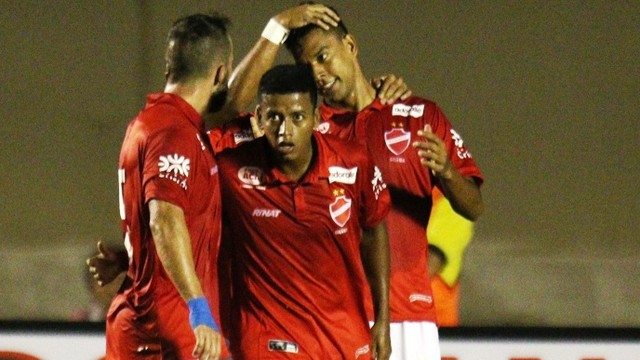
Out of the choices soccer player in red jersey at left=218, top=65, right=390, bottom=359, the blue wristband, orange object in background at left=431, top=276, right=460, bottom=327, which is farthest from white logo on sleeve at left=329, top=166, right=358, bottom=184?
orange object in background at left=431, top=276, right=460, bottom=327

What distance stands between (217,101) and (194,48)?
0.94 feet

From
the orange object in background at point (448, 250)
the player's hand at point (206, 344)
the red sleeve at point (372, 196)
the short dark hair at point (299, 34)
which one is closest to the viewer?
the player's hand at point (206, 344)

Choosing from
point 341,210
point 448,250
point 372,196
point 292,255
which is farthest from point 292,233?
point 448,250

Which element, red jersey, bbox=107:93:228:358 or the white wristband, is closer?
red jersey, bbox=107:93:228:358

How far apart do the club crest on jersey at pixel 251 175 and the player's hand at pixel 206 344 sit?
0.58 meters

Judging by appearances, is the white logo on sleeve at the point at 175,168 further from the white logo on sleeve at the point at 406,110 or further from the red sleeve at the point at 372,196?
the white logo on sleeve at the point at 406,110

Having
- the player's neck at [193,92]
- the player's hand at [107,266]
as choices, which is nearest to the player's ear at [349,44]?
the player's neck at [193,92]

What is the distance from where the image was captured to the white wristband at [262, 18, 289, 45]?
4781 millimetres

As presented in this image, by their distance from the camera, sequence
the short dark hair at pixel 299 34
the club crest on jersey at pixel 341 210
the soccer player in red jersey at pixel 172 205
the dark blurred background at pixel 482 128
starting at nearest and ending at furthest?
1. the soccer player in red jersey at pixel 172 205
2. the club crest on jersey at pixel 341 210
3. the short dark hair at pixel 299 34
4. the dark blurred background at pixel 482 128

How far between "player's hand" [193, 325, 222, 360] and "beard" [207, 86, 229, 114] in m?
0.84

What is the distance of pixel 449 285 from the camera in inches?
269

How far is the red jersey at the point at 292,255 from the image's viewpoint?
172 inches

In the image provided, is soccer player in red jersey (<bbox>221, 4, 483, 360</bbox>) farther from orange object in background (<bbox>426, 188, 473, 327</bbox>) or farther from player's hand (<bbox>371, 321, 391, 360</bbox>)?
orange object in background (<bbox>426, 188, 473, 327</bbox>)

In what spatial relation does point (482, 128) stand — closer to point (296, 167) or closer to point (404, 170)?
point (404, 170)
